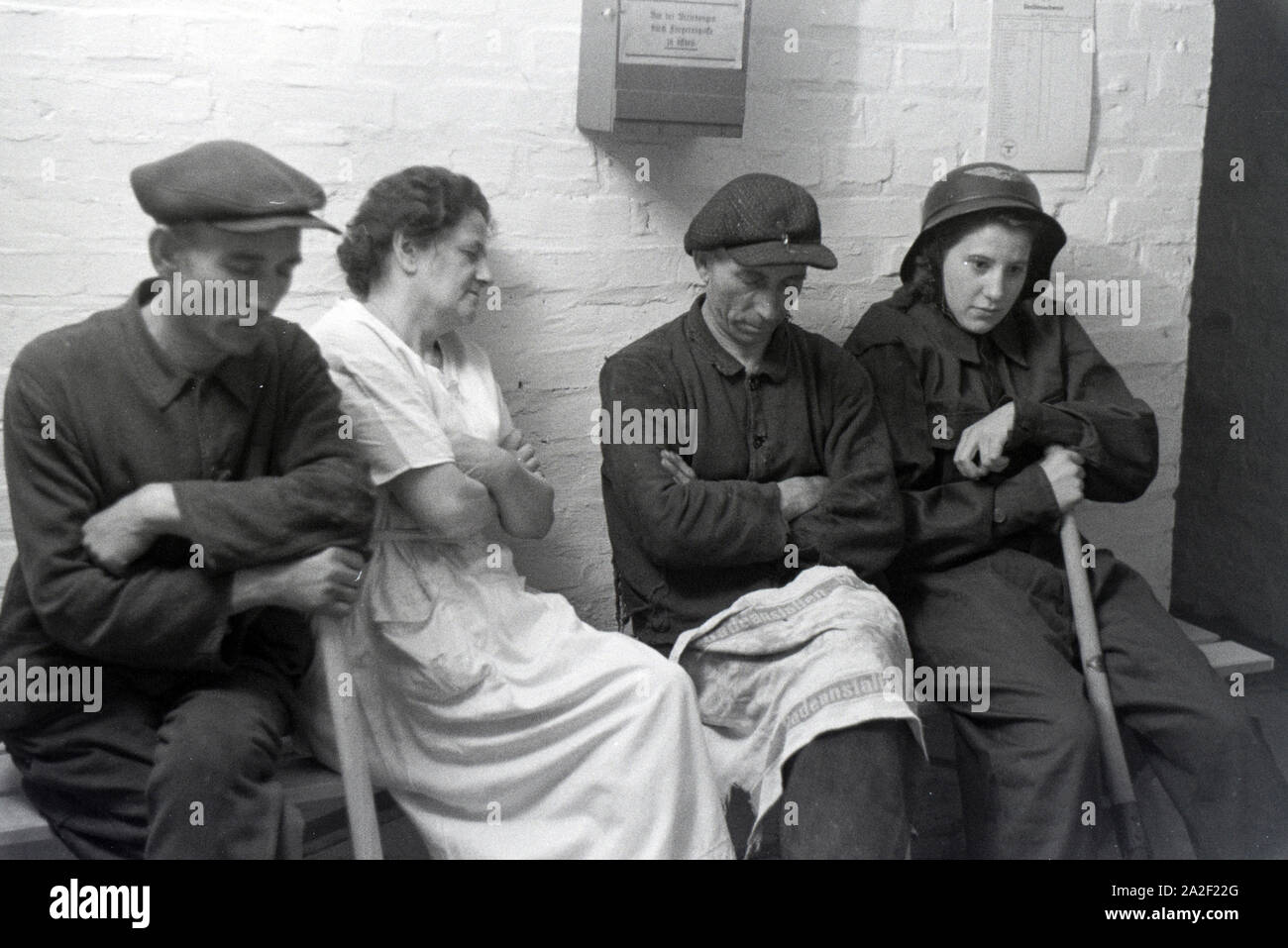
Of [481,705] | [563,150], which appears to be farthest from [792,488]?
[563,150]

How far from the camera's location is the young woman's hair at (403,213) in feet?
8.18

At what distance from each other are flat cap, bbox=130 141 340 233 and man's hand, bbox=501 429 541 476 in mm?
613

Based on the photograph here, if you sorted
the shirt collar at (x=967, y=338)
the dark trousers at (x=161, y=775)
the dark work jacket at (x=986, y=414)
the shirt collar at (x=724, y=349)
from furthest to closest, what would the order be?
1. the shirt collar at (x=967, y=338)
2. the dark work jacket at (x=986, y=414)
3. the shirt collar at (x=724, y=349)
4. the dark trousers at (x=161, y=775)

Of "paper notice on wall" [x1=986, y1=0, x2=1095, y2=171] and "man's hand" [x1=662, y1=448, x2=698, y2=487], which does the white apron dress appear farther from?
"paper notice on wall" [x1=986, y1=0, x2=1095, y2=171]

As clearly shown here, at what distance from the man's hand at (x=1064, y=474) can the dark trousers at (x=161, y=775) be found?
1.63 m

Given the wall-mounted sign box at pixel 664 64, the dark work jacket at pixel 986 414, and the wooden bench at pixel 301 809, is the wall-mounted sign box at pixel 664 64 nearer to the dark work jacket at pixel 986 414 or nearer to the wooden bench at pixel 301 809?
the dark work jacket at pixel 986 414

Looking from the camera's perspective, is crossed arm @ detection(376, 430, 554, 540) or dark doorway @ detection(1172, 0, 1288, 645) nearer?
crossed arm @ detection(376, 430, 554, 540)

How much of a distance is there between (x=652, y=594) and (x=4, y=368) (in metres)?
1.27

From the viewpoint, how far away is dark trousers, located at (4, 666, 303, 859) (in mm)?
2025

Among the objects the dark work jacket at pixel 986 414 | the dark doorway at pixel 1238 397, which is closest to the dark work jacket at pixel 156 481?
the dark work jacket at pixel 986 414

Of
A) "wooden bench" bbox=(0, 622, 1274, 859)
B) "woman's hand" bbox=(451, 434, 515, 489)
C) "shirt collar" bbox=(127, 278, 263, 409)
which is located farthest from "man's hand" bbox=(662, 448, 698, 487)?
"shirt collar" bbox=(127, 278, 263, 409)

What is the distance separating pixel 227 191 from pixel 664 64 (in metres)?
0.98
